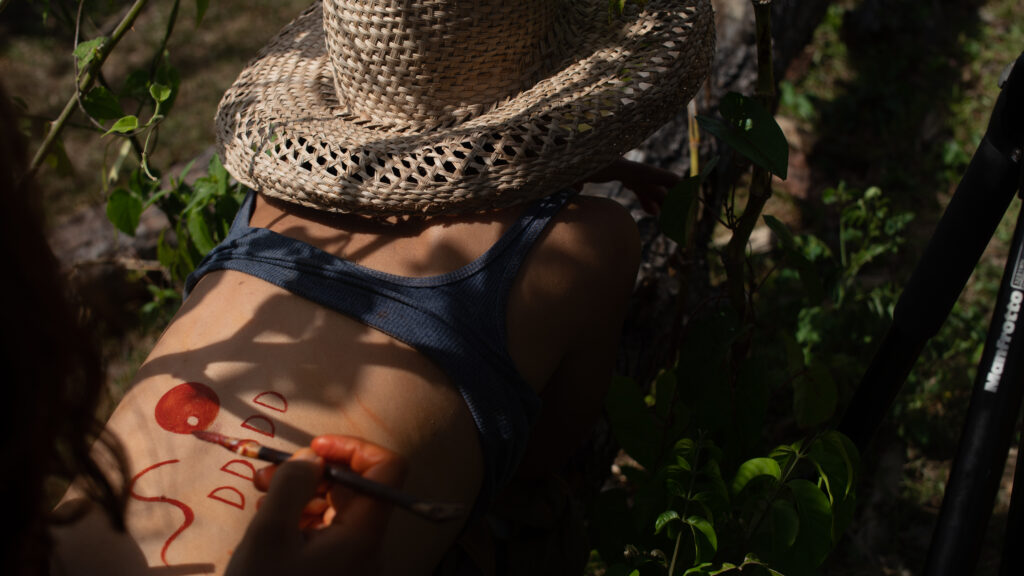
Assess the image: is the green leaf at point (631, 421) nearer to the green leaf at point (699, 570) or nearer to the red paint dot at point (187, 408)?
the green leaf at point (699, 570)

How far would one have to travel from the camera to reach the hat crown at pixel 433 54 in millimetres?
1357

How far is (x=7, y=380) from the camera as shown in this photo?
79cm

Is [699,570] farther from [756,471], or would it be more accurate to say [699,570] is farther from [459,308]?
[459,308]

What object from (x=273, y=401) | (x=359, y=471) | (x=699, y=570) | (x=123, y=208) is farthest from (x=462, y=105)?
(x=123, y=208)

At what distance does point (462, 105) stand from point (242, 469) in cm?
73

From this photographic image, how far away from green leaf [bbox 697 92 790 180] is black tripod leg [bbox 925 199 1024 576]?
38 cm

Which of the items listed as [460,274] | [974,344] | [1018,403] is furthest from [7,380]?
[974,344]

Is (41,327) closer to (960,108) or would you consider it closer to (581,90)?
(581,90)

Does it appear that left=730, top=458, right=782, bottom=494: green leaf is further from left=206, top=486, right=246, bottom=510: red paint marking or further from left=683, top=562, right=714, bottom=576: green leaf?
left=206, top=486, right=246, bottom=510: red paint marking

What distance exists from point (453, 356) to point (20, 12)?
5125 millimetres

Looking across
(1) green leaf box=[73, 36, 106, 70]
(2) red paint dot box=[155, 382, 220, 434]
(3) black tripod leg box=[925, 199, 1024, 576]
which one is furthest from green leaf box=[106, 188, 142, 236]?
(3) black tripod leg box=[925, 199, 1024, 576]

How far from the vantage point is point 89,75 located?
1.59m

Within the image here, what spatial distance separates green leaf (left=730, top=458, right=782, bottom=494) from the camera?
1.33 metres

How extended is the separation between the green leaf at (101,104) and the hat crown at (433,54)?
51 cm
